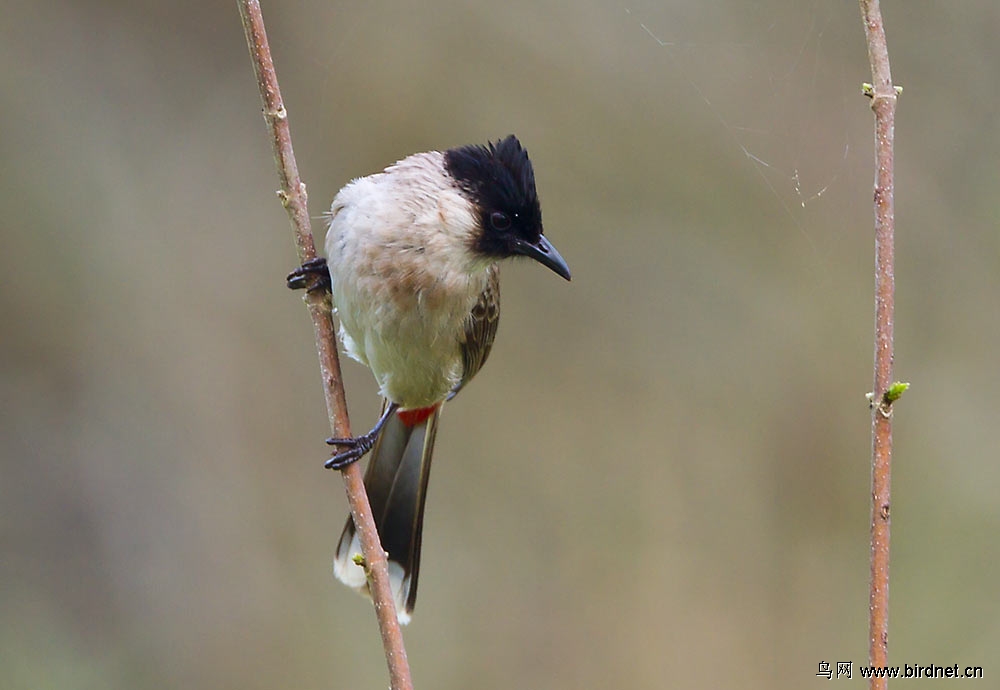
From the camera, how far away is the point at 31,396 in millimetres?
4363

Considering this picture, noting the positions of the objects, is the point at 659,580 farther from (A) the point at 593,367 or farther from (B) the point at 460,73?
(B) the point at 460,73

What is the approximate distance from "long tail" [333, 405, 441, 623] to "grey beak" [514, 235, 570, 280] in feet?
2.59

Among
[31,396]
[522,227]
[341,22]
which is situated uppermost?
[341,22]

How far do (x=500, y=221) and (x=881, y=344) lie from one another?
111cm

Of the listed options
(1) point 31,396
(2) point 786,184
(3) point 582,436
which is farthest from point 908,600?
(1) point 31,396

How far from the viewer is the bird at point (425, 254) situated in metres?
2.40

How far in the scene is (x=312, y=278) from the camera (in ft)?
7.87

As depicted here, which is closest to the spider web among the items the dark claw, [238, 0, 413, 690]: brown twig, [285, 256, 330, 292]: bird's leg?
[285, 256, 330, 292]: bird's leg

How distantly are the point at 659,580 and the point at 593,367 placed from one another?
0.96 metres

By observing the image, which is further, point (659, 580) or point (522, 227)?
point (659, 580)

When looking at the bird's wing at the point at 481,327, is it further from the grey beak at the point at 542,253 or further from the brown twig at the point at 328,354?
the brown twig at the point at 328,354

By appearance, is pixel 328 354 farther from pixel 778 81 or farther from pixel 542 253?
pixel 778 81

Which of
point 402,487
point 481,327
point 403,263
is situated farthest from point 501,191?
point 402,487

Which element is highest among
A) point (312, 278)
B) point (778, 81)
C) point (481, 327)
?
point (778, 81)
